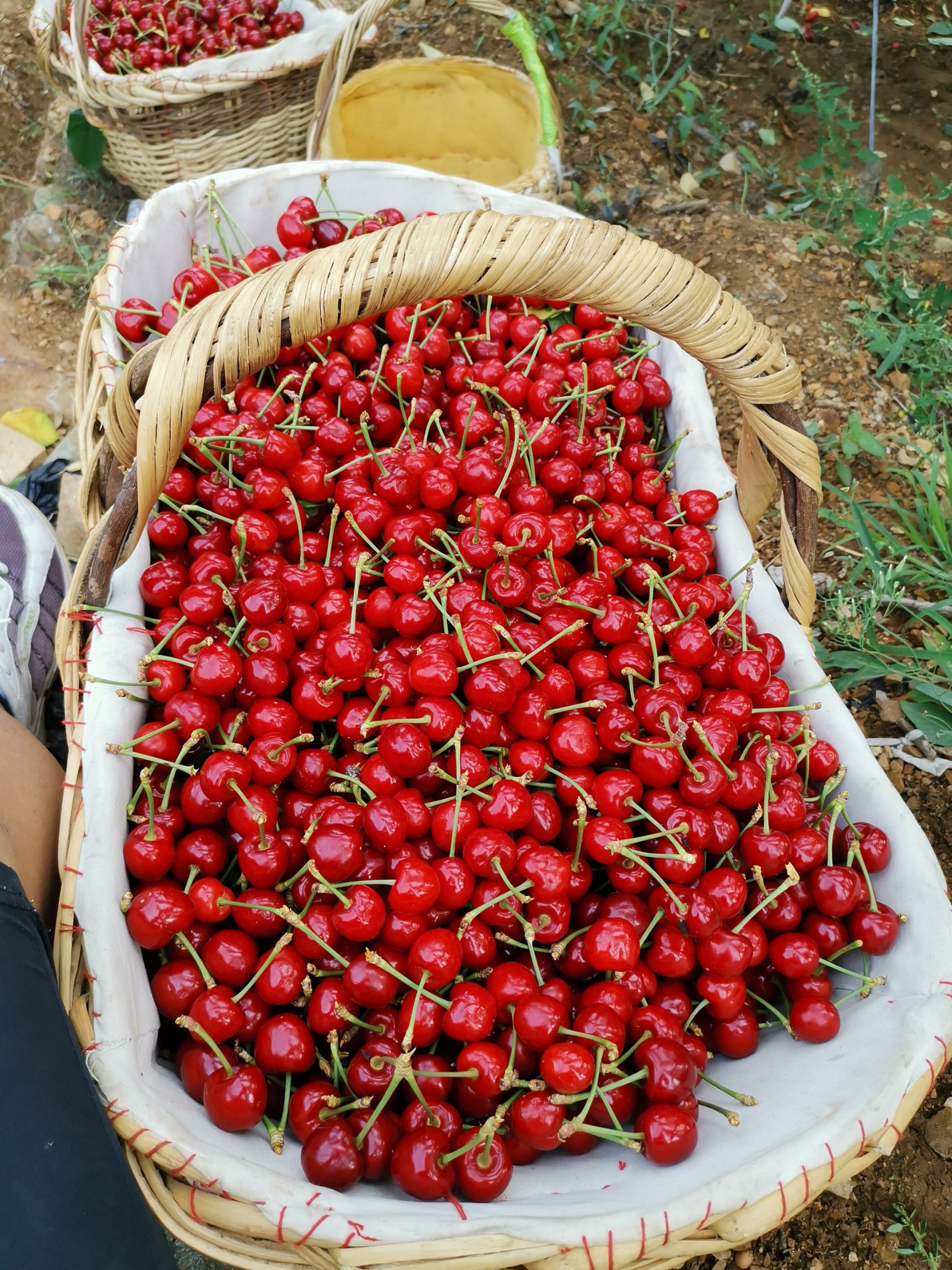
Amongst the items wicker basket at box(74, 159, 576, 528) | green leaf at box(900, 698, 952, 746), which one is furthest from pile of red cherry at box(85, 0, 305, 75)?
green leaf at box(900, 698, 952, 746)

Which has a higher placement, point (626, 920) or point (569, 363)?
point (569, 363)

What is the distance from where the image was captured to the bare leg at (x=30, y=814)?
1382 mm

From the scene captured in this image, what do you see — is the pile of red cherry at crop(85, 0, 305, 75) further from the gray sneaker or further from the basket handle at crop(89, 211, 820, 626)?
the basket handle at crop(89, 211, 820, 626)

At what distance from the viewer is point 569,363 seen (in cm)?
204

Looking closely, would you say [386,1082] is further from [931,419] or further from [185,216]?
[931,419]

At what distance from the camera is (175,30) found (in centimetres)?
352

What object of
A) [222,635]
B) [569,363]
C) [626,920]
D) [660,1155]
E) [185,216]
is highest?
[185,216]

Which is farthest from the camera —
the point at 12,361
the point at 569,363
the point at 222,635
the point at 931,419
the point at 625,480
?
the point at 12,361

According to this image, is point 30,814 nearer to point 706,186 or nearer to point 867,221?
point 867,221

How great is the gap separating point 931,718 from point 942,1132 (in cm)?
92

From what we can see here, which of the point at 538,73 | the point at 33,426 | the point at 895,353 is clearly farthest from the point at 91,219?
the point at 895,353

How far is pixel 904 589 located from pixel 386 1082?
210 cm

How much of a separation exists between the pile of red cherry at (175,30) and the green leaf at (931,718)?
134 inches

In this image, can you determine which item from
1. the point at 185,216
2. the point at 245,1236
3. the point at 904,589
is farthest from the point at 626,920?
the point at 185,216
